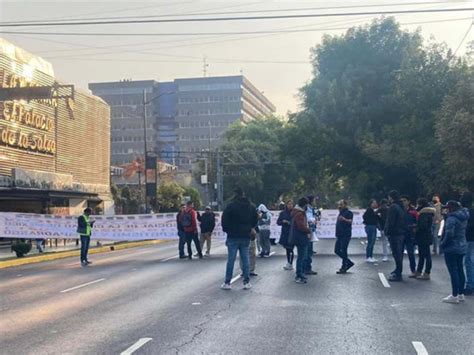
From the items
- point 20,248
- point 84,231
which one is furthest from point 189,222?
point 20,248

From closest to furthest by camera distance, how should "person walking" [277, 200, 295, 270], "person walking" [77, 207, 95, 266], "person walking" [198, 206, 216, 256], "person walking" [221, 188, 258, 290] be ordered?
"person walking" [221, 188, 258, 290], "person walking" [277, 200, 295, 270], "person walking" [77, 207, 95, 266], "person walking" [198, 206, 216, 256]

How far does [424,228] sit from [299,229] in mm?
2703

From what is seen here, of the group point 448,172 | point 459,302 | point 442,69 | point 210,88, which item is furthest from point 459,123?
point 210,88

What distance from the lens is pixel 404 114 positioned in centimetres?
3556

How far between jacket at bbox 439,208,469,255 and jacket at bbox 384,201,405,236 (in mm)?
2881

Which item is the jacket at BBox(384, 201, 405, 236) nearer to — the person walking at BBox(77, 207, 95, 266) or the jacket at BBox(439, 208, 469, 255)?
the jacket at BBox(439, 208, 469, 255)

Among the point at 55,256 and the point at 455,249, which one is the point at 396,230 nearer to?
the point at 455,249

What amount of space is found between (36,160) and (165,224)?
12546 mm

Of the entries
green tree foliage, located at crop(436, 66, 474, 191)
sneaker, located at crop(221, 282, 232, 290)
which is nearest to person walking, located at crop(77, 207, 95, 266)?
sneaker, located at crop(221, 282, 232, 290)

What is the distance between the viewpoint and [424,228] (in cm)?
1405

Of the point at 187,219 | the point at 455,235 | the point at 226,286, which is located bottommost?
the point at 226,286

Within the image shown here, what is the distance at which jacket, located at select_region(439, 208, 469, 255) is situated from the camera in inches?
439

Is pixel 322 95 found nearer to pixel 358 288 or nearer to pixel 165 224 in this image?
pixel 165 224

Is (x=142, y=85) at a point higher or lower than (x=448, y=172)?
higher
